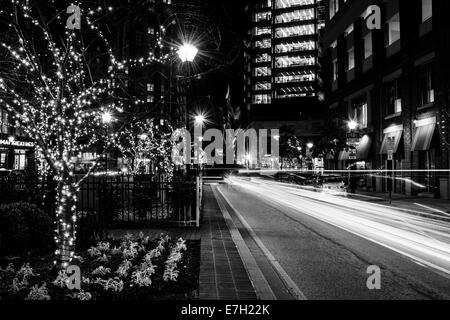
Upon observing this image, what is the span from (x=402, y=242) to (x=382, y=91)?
24.3 meters

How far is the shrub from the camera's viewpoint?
25.6 feet

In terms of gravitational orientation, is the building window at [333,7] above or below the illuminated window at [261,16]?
below

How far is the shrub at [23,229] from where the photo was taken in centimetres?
780

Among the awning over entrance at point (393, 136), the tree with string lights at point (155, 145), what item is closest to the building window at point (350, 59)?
the awning over entrance at point (393, 136)

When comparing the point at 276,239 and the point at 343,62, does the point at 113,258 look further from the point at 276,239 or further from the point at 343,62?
the point at 343,62

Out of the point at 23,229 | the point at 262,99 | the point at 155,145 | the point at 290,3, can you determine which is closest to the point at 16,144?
the point at 155,145

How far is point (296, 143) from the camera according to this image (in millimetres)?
63844

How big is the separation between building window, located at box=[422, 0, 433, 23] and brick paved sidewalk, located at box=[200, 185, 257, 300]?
2246 cm

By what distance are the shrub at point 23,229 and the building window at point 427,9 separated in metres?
25.6

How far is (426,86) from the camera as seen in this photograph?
25.6m

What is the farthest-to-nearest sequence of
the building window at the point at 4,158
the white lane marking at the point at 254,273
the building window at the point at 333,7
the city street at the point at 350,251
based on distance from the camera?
the building window at the point at 4,158 → the building window at the point at 333,7 → the city street at the point at 350,251 → the white lane marking at the point at 254,273

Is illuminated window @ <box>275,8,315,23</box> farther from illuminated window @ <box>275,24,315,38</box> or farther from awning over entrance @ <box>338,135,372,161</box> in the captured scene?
awning over entrance @ <box>338,135,372,161</box>

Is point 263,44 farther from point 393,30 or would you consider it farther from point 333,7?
point 393,30

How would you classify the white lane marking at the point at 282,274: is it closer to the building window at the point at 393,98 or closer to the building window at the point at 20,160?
the building window at the point at 393,98
